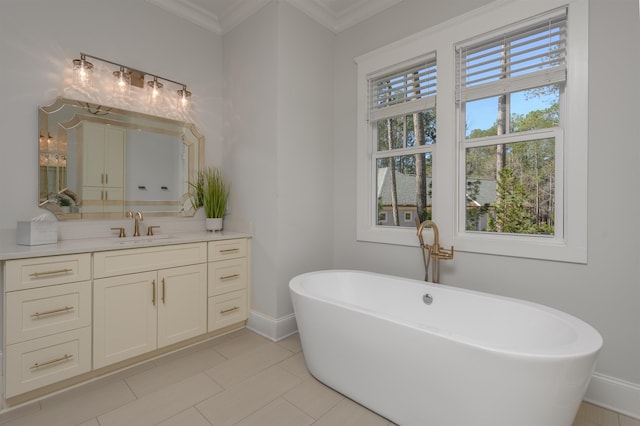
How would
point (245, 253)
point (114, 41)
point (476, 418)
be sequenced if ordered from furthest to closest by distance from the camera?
point (245, 253) < point (114, 41) < point (476, 418)

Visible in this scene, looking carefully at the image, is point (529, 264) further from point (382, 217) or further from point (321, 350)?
point (321, 350)

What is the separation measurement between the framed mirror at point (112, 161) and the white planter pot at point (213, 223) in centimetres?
24

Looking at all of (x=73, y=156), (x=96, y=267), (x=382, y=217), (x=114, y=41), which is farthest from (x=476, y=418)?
(x=114, y=41)

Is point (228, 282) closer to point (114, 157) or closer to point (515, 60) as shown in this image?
point (114, 157)

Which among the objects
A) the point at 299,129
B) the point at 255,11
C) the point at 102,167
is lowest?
the point at 102,167

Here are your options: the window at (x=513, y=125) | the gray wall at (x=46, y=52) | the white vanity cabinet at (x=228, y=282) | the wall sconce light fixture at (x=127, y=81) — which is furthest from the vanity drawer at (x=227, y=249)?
the window at (x=513, y=125)

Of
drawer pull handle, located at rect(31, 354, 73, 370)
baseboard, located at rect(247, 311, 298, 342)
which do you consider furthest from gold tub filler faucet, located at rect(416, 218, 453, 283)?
drawer pull handle, located at rect(31, 354, 73, 370)

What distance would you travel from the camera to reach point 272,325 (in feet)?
8.61

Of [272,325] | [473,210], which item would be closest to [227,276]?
[272,325]

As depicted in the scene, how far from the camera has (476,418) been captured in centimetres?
132

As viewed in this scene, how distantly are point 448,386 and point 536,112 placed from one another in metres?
1.82

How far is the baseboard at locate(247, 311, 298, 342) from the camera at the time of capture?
2613 millimetres

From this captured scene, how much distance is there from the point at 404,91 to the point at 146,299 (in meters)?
2.58

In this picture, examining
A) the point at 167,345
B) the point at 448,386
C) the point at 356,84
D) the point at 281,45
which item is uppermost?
the point at 281,45
